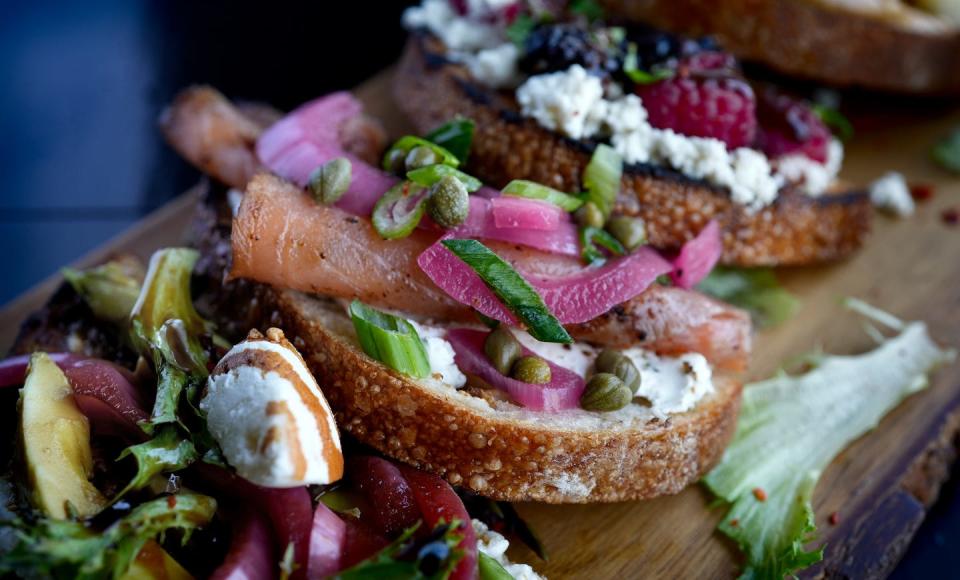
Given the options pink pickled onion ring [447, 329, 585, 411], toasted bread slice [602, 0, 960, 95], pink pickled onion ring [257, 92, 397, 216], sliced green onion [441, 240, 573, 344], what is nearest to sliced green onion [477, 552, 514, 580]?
pink pickled onion ring [447, 329, 585, 411]

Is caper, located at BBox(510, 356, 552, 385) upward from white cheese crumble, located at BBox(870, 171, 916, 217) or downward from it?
upward

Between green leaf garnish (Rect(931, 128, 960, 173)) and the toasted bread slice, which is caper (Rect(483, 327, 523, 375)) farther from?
green leaf garnish (Rect(931, 128, 960, 173))

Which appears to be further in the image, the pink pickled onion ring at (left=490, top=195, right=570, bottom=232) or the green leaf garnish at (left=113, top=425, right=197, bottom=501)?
the pink pickled onion ring at (left=490, top=195, right=570, bottom=232)

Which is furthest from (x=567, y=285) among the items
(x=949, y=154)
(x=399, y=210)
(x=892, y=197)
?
(x=949, y=154)

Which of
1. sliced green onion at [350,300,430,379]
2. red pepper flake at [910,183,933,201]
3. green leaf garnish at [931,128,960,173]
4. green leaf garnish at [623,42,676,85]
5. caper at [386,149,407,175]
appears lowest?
red pepper flake at [910,183,933,201]

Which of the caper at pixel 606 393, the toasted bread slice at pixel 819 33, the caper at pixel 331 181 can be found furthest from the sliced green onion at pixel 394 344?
the toasted bread slice at pixel 819 33

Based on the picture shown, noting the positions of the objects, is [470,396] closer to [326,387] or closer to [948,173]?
[326,387]

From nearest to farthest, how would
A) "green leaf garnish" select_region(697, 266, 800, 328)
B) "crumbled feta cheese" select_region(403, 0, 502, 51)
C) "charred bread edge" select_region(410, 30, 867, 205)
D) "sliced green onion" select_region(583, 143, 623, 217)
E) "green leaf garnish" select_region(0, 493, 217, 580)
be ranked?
"green leaf garnish" select_region(0, 493, 217, 580), "sliced green onion" select_region(583, 143, 623, 217), "charred bread edge" select_region(410, 30, 867, 205), "green leaf garnish" select_region(697, 266, 800, 328), "crumbled feta cheese" select_region(403, 0, 502, 51)
